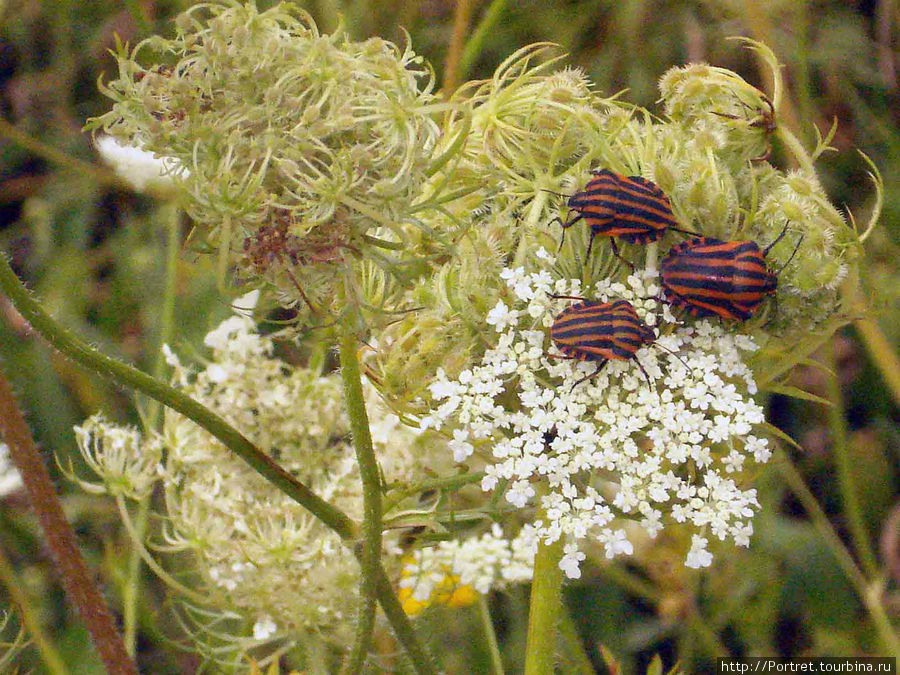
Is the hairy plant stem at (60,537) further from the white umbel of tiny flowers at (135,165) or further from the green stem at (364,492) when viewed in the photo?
the white umbel of tiny flowers at (135,165)

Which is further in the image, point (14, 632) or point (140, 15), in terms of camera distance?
point (14, 632)

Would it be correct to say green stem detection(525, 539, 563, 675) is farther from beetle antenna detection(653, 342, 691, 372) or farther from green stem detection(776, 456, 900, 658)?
green stem detection(776, 456, 900, 658)

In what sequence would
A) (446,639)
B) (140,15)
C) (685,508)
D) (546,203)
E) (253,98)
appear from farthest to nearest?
(446,639), (140,15), (546,203), (685,508), (253,98)

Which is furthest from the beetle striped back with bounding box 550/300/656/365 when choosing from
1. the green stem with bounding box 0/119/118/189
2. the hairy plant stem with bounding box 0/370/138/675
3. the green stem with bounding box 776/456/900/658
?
the green stem with bounding box 0/119/118/189

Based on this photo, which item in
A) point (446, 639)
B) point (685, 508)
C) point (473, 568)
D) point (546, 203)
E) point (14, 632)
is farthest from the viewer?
point (446, 639)

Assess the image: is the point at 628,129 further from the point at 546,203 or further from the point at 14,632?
the point at 14,632

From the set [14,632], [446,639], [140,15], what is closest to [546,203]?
[140,15]

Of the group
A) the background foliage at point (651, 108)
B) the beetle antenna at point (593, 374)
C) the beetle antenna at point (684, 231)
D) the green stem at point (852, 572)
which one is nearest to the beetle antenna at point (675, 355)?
the beetle antenna at point (593, 374)
